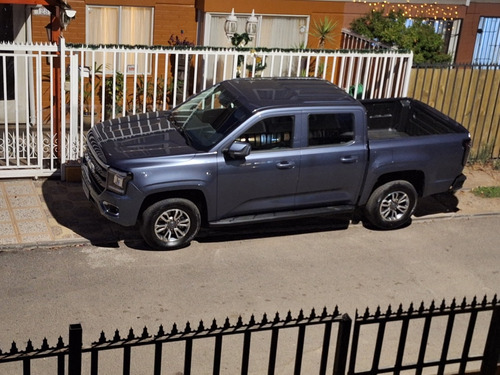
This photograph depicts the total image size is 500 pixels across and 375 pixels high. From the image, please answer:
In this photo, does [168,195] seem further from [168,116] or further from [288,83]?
[288,83]

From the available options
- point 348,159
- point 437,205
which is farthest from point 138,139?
point 437,205

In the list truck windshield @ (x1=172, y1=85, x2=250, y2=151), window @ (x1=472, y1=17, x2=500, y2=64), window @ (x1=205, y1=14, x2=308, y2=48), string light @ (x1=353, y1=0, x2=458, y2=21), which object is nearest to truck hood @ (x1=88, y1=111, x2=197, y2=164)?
truck windshield @ (x1=172, y1=85, x2=250, y2=151)

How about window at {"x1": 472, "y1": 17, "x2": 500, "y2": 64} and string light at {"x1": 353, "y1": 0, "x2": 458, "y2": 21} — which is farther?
window at {"x1": 472, "y1": 17, "x2": 500, "y2": 64}

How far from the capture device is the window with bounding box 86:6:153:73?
1454 cm

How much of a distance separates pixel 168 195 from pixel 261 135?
138cm

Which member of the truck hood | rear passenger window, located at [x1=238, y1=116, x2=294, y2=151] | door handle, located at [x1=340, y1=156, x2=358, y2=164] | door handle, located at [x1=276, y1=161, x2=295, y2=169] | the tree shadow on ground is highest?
rear passenger window, located at [x1=238, y1=116, x2=294, y2=151]

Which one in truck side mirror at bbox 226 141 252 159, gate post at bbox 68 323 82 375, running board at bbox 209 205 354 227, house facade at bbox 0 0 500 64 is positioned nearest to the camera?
gate post at bbox 68 323 82 375

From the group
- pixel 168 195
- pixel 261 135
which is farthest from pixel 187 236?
pixel 261 135

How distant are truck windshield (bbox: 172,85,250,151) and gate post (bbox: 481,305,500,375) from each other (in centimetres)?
467

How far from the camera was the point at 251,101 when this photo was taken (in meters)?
9.79

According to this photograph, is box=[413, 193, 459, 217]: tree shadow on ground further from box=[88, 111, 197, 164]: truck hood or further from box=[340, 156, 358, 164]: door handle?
box=[88, 111, 197, 164]: truck hood

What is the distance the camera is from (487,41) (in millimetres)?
18109

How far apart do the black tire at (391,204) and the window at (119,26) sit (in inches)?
233

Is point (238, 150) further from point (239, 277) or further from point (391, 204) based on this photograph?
point (391, 204)
